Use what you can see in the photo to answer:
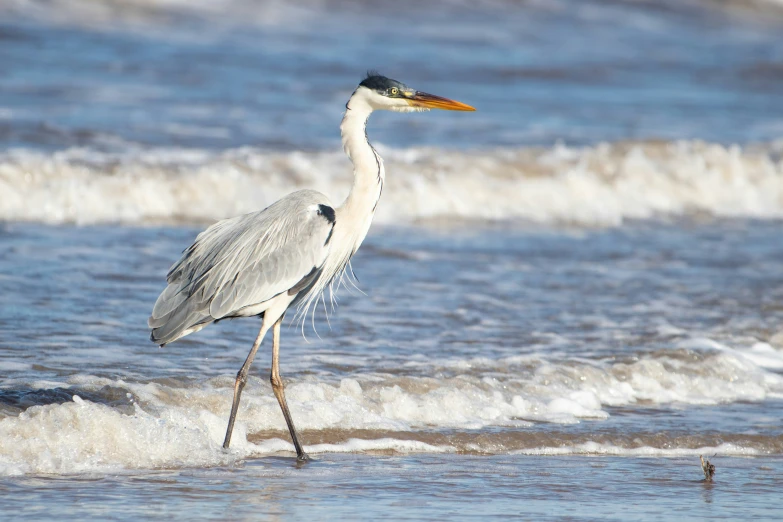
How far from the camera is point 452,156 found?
50.4 feet

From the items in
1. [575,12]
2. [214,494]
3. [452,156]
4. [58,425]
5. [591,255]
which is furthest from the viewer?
[575,12]

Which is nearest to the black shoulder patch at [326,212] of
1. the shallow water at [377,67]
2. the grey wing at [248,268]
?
the grey wing at [248,268]

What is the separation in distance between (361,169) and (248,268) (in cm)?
82

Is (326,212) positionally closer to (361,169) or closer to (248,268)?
(361,169)

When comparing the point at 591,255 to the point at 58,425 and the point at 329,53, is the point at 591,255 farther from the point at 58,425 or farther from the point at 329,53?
the point at 329,53

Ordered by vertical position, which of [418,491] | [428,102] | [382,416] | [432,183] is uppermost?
[428,102]

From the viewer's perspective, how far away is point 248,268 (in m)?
6.21

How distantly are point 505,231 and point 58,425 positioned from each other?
7.93 metres

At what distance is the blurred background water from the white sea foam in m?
0.04

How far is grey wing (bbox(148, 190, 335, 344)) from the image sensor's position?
20.1ft

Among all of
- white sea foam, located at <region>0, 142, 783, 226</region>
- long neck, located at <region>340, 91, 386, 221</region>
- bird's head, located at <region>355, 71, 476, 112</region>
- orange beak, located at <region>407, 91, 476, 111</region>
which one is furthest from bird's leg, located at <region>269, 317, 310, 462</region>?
white sea foam, located at <region>0, 142, 783, 226</region>

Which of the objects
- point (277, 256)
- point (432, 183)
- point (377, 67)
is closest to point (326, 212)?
point (277, 256)

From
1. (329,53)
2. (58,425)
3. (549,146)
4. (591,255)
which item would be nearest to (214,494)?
(58,425)

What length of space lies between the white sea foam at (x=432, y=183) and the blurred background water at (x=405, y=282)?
4 centimetres
